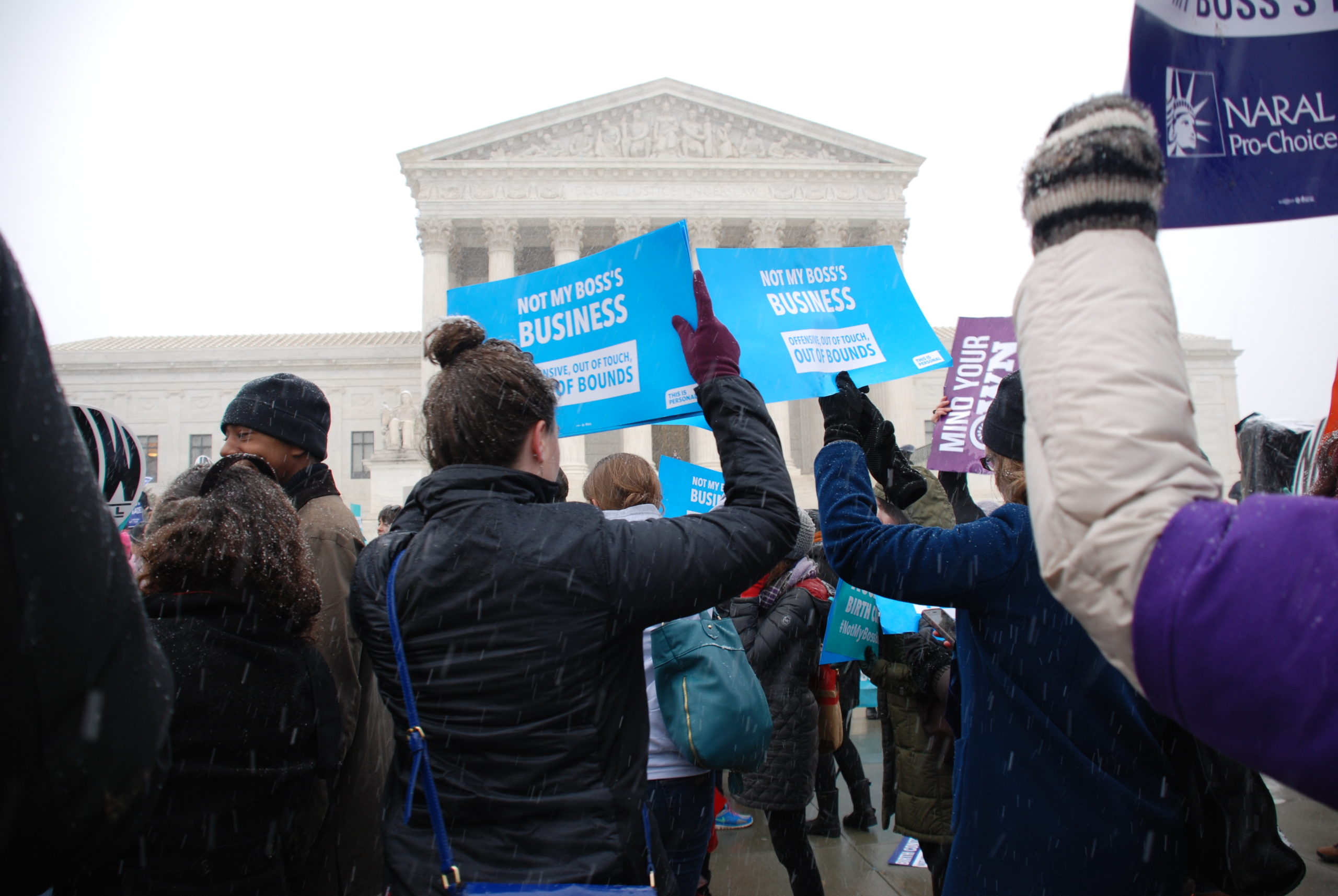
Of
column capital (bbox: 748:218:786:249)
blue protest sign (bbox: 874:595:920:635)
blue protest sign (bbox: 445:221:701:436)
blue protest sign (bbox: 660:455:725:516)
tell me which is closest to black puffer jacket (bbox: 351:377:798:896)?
blue protest sign (bbox: 445:221:701:436)

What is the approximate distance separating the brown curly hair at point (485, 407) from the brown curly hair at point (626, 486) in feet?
3.53

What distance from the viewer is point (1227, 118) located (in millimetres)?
2168

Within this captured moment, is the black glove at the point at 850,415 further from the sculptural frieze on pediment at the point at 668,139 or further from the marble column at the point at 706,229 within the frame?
the sculptural frieze on pediment at the point at 668,139

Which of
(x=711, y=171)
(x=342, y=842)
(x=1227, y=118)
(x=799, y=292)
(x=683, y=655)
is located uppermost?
(x=711, y=171)

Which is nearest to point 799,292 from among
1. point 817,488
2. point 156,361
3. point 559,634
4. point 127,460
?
point 817,488

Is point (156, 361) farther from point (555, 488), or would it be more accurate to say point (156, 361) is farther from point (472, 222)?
point (555, 488)

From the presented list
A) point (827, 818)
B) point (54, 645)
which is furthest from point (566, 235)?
point (54, 645)

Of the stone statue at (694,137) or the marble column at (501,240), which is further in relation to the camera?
the stone statue at (694,137)

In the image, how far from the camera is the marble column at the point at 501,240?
29688 millimetres

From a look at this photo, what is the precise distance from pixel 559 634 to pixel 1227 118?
2130 millimetres

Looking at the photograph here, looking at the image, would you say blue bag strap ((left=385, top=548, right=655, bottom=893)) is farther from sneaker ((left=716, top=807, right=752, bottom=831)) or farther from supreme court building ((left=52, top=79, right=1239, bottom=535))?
supreme court building ((left=52, top=79, right=1239, bottom=535))

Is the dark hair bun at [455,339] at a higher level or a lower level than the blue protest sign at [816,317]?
lower

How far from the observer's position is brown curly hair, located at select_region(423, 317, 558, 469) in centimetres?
168

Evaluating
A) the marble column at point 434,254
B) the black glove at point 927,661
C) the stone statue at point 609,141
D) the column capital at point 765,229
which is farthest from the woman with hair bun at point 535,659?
the stone statue at point 609,141
